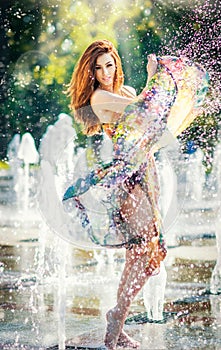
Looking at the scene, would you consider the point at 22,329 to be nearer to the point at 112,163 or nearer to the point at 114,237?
the point at 114,237

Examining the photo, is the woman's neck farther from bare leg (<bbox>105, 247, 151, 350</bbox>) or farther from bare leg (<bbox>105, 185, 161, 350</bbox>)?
bare leg (<bbox>105, 247, 151, 350</bbox>)

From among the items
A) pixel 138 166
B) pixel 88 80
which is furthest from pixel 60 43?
pixel 138 166

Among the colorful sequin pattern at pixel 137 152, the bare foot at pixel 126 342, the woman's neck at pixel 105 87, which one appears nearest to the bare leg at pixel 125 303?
the bare foot at pixel 126 342

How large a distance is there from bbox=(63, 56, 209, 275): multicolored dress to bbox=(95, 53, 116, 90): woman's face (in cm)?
26

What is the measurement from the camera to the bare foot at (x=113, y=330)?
317cm

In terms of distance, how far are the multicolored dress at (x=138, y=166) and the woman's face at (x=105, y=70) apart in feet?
0.85

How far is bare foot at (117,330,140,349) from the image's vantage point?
10.6 feet

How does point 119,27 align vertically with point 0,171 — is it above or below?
above

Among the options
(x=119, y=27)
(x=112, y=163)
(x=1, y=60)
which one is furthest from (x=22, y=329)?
(x=1, y=60)

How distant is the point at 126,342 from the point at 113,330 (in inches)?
5.6

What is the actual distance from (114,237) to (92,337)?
0.52m

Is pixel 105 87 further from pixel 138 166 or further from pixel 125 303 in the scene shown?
pixel 125 303

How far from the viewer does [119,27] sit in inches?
597

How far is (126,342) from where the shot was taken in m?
3.29
